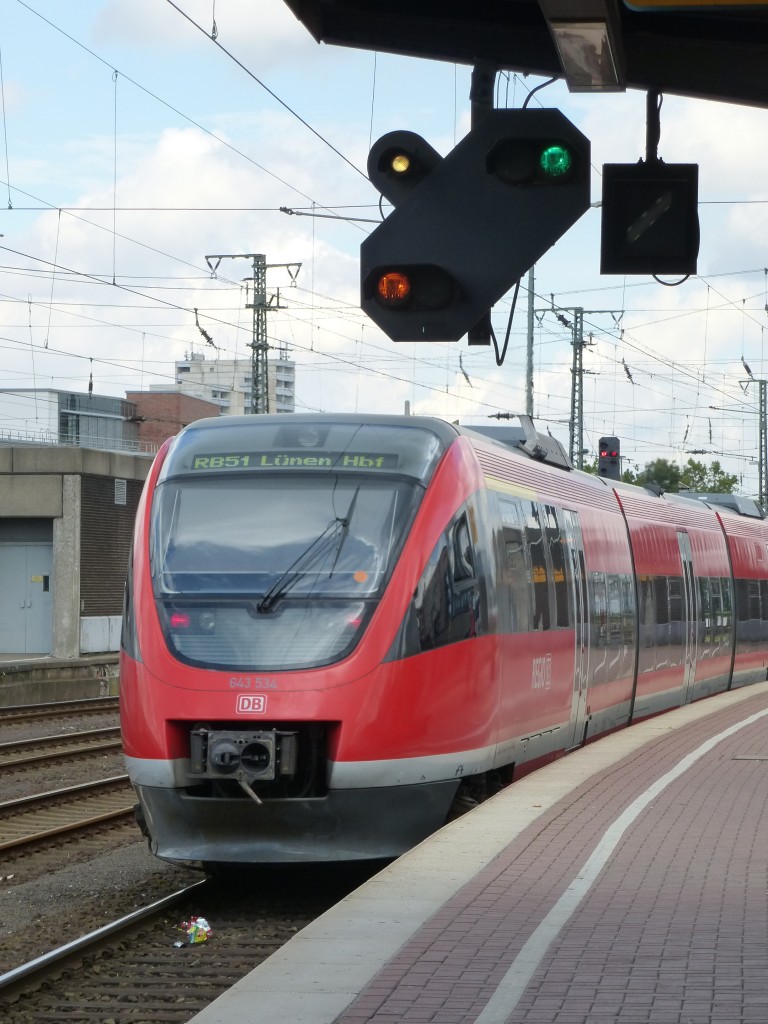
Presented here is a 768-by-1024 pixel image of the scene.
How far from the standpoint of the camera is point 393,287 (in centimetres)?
796

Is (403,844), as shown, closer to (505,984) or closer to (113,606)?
(505,984)

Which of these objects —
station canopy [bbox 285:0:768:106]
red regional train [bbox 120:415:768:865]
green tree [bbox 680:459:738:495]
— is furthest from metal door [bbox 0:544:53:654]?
green tree [bbox 680:459:738:495]

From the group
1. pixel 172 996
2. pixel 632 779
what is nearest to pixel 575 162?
pixel 172 996

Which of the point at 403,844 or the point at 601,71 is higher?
the point at 601,71

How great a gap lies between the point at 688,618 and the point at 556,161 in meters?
15.7

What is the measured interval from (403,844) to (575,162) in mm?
4335

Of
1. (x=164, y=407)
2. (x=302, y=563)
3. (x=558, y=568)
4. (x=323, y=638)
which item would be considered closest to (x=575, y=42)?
(x=323, y=638)

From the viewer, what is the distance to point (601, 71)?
21.0ft

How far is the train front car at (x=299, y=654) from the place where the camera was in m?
9.34

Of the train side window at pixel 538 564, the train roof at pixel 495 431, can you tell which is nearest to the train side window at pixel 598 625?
the train roof at pixel 495 431

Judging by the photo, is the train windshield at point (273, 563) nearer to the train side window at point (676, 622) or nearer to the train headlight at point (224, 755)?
the train headlight at point (224, 755)

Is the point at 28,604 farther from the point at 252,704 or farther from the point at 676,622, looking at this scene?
the point at 252,704

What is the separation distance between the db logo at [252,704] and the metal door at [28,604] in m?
31.4

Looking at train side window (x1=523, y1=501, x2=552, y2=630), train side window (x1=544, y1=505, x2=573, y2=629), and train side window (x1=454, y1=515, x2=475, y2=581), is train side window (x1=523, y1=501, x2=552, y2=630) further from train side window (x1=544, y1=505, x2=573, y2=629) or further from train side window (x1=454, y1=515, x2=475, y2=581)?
Answer: train side window (x1=454, y1=515, x2=475, y2=581)
